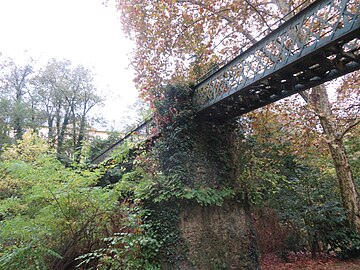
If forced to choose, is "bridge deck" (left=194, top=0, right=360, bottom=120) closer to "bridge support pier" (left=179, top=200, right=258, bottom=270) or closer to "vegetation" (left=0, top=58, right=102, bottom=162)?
"bridge support pier" (left=179, top=200, right=258, bottom=270)

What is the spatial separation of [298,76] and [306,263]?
585cm

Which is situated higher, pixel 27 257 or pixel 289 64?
pixel 289 64

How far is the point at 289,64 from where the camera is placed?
149 inches

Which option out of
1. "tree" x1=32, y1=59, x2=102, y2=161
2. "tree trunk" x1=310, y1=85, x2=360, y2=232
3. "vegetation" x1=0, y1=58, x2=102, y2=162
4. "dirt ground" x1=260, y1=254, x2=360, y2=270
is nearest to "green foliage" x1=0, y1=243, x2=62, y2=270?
"dirt ground" x1=260, y1=254, x2=360, y2=270

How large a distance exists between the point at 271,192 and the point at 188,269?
4.34 meters

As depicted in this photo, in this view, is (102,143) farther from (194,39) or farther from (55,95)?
(194,39)

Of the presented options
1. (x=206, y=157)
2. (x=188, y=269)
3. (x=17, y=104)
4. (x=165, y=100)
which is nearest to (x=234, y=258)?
(x=188, y=269)

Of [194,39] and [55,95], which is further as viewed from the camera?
[55,95]

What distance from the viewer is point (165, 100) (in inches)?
259

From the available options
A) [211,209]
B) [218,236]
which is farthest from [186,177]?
[218,236]

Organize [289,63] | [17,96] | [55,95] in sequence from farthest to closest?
[17,96] < [55,95] < [289,63]

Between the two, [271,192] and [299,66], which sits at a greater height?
[299,66]

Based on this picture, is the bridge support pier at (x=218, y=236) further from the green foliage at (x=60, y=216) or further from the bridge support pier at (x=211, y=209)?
the green foliage at (x=60, y=216)

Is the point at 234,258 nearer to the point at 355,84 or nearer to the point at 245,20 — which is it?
the point at 355,84
